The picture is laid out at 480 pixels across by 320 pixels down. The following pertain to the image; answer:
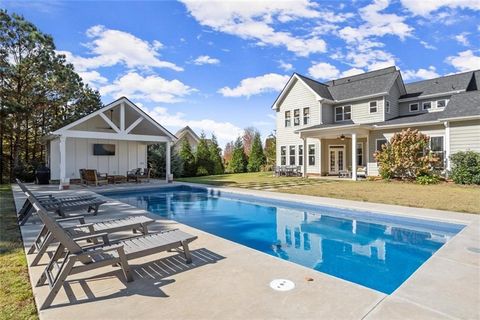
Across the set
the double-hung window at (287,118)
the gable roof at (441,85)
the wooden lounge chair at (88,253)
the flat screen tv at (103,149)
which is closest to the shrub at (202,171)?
the flat screen tv at (103,149)

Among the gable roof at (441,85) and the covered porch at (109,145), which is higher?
the gable roof at (441,85)

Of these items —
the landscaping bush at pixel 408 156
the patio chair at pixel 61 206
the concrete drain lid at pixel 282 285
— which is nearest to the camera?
the concrete drain lid at pixel 282 285

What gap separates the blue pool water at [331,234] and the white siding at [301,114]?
471 inches

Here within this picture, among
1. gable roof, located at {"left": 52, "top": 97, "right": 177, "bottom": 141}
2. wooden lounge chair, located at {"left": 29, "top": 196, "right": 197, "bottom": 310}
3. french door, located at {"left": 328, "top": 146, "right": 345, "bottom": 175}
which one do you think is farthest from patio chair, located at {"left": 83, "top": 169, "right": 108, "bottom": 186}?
french door, located at {"left": 328, "top": 146, "right": 345, "bottom": 175}

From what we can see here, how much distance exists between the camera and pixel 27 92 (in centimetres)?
2056

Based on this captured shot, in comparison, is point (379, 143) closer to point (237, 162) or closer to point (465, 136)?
point (465, 136)

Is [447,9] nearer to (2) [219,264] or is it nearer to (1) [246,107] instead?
(2) [219,264]

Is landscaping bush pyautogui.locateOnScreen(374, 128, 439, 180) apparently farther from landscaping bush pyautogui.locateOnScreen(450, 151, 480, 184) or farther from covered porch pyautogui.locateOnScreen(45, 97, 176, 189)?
covered porch pyautogui.locateOnScreen(45, 97, 176, 189)

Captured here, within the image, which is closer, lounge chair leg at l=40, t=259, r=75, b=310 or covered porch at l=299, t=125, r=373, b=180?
lounge chair leg at l=40, t=259, r=75, b=310

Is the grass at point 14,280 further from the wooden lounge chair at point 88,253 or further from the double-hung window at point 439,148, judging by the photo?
the double-hung window at point 439,148

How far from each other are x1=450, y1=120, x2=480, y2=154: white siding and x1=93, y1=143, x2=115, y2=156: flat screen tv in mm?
20923

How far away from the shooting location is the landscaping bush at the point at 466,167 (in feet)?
46.7

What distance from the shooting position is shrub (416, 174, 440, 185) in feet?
51.2

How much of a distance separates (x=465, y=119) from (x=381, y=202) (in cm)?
965
